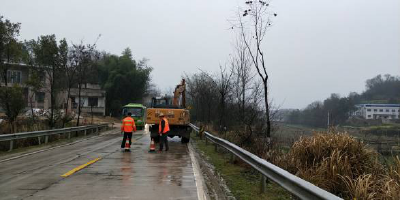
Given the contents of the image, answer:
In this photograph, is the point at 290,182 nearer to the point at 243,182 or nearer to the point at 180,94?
the point at 243,182

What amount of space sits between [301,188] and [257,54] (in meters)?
7.82

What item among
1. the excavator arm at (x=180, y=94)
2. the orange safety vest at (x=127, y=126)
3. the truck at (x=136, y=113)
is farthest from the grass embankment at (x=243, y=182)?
the truck at (x=136, y=113)

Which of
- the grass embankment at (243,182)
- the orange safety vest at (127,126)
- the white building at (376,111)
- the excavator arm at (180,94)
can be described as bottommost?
the grass embankment at (243,182)

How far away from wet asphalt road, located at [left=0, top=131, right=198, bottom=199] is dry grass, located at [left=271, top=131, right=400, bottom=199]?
8.80ft

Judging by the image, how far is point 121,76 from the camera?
6550cm

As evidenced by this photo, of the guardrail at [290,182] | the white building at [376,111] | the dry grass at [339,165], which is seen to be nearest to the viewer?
the guardrail at [290,182]

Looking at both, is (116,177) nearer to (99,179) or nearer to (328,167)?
(99,179)

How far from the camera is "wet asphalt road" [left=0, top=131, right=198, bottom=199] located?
7267 millimetres

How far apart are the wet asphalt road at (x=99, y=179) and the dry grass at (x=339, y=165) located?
8.80ft

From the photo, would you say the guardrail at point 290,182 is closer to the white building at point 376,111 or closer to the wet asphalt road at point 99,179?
the wet asphalt road at point 99,179

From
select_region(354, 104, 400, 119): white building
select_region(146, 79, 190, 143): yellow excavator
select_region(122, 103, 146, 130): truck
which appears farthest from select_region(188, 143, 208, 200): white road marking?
select_region(354, 104, 400, 119): white building

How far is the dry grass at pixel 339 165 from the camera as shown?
7047mm

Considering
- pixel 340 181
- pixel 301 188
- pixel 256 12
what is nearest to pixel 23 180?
pixel 301 188

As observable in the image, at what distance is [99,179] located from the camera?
8.91 meters
